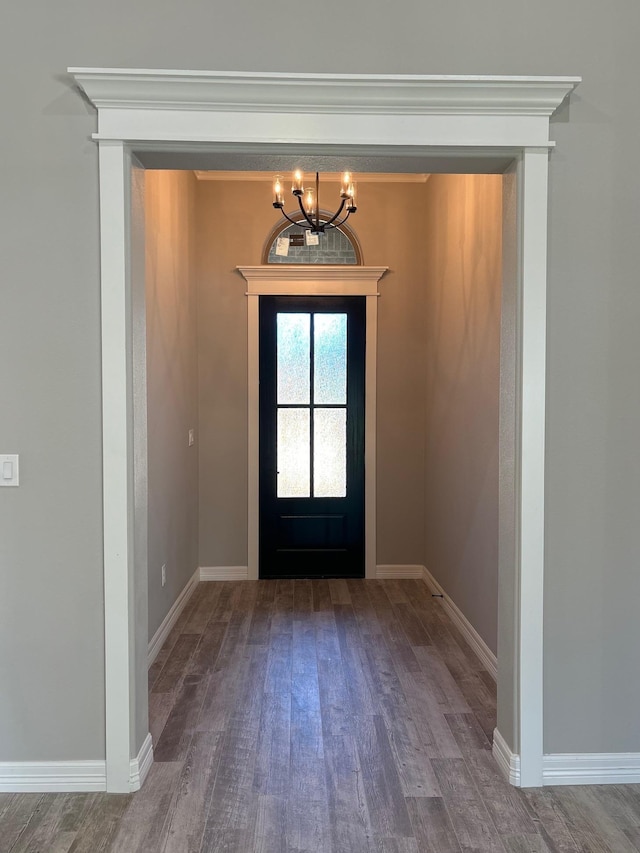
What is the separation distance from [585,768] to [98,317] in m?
2.36

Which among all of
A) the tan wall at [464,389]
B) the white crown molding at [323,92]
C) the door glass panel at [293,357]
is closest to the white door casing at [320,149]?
the white crown molding at [323,92]

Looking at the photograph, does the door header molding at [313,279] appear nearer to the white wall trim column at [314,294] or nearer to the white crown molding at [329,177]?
the white wall trim column at [314,294]

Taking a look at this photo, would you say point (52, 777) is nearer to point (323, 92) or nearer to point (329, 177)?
point (323, 92)

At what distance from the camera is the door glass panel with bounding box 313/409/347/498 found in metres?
5.09

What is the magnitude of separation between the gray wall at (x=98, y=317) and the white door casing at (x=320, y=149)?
61 mm

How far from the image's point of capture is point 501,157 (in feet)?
7.55

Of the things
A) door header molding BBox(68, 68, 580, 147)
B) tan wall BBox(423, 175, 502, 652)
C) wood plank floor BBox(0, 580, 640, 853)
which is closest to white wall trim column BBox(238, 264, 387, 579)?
tan wall BBox(423, 175, 502, 652)

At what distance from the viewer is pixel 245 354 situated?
5051mm

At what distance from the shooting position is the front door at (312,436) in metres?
5.06

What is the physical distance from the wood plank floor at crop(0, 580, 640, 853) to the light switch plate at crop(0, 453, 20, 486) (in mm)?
1094

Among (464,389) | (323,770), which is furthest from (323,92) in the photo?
(323,770)

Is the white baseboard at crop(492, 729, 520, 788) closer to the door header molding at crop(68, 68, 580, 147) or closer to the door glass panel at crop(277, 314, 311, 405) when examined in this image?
the door header molding at crop(68, 68, 580, 147)

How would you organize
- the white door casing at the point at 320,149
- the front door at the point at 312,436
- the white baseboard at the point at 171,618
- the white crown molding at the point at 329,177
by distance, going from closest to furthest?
the white door casing at the point at 320,149 < the white baseboard at the point at 171,618 < the white crown molding at the point at 329,177 < the front door at the point at 312,436

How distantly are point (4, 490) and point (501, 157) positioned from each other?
2.09 meters
